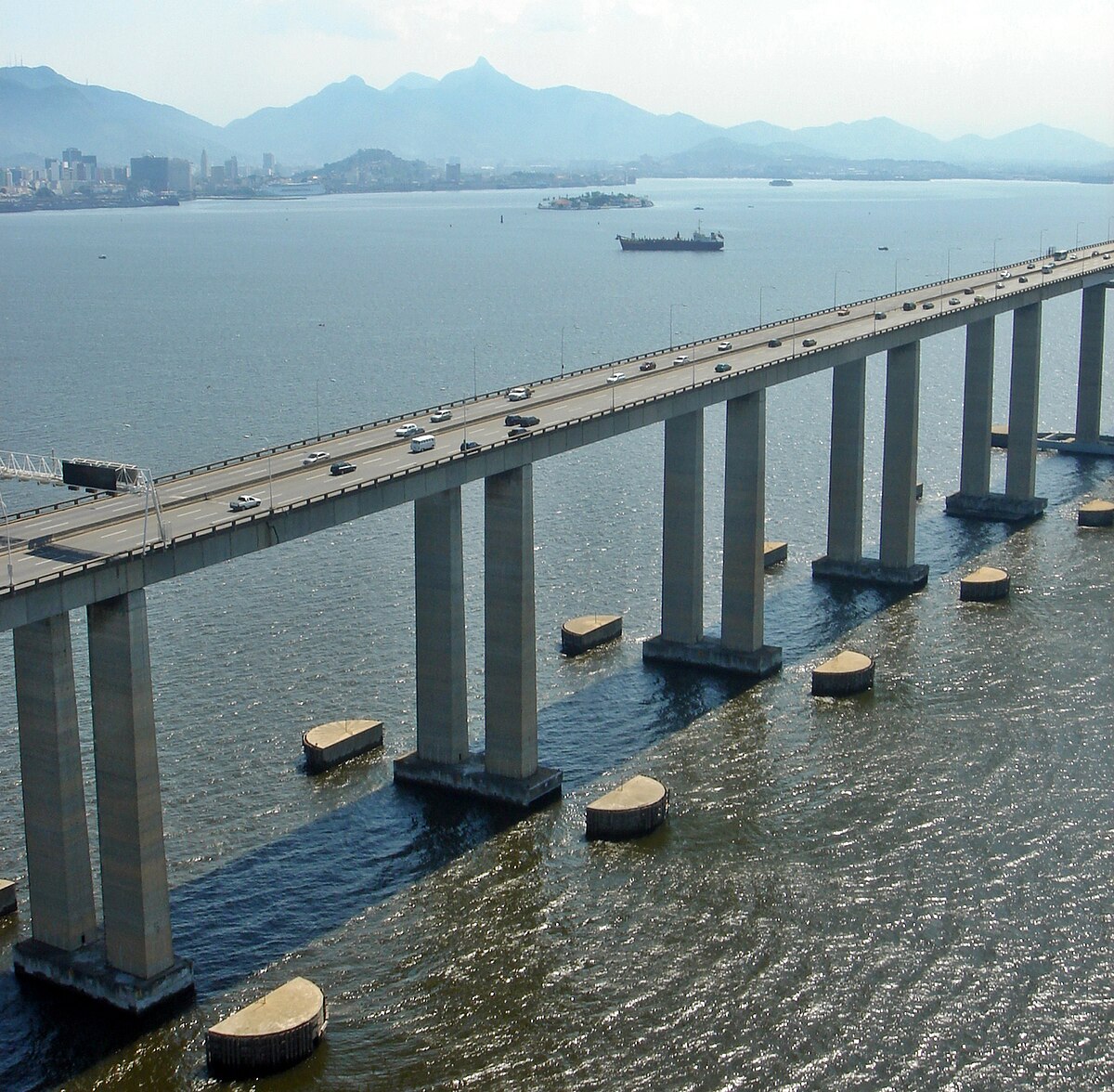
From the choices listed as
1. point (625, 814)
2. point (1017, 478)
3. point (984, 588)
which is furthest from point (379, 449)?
point (1017, 478)

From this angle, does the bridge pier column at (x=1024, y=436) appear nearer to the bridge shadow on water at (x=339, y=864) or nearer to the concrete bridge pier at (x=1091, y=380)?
the concrete bridge pier at (x=1091, y=380)

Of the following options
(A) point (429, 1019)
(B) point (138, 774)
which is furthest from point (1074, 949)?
(B) point (138, 774)

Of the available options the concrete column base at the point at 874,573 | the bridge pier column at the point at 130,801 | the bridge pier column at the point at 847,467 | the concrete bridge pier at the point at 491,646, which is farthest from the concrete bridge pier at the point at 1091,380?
the bridge pier column at the point at 130,801

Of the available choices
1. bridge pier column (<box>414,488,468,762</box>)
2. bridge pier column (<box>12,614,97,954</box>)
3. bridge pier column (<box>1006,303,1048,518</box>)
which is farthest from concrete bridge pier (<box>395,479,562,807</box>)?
bridge pier column (<box>1006,303,1048,518</box>)

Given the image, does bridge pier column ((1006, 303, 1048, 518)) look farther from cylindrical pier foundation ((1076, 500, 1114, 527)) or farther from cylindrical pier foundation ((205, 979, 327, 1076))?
cylindrical pier foundation ((205, 979, 327, 1076))

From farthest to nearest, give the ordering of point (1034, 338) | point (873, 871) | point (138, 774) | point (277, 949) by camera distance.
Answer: point (1034, 338), point (873, 871), point (277, 949), point (138, 774)

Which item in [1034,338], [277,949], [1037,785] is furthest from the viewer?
[1034,338]

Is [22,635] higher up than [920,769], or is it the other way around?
[22,635]

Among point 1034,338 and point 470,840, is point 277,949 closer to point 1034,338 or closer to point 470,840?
point 470,840
